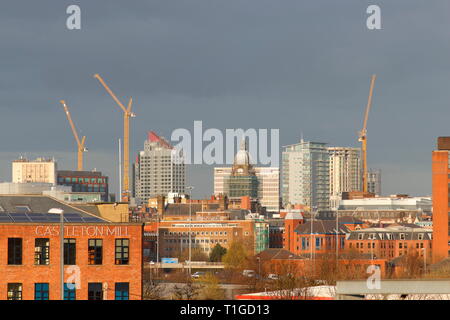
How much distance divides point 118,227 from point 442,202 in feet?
378

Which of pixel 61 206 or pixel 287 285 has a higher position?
pixel 61 206

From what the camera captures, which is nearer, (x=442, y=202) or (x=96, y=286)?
(x=96, y=286)

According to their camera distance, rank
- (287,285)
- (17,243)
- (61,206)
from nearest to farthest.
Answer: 1. (17,243)
2. (61,206)
3. (287,285)

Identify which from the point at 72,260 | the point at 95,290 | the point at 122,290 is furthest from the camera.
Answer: the point at 122,290

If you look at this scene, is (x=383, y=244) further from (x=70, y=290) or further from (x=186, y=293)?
(x=70, y=290)

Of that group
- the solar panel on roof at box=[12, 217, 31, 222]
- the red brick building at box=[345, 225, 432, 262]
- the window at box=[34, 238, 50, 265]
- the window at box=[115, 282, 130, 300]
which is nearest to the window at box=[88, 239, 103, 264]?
the window at box=[115, 282, 130, 300]

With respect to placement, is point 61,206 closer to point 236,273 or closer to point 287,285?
point 287,285

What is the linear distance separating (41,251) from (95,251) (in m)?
3.07

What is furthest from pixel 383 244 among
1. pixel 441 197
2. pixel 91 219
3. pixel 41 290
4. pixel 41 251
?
pixel 41 290

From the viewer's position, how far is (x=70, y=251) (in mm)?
57688

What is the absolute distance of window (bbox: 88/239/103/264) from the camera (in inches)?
2272
